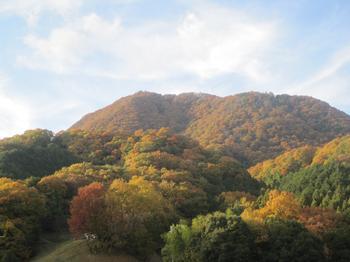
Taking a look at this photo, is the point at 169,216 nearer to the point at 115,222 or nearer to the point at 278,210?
the point at 115,222

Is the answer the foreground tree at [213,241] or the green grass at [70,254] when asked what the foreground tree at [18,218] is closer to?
the green grass at [70,254]

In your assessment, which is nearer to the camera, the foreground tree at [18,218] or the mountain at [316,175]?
the foreground tree at [18,218]

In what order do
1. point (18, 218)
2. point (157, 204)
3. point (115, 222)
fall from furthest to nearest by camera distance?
point (157, 204) → point (18, 218) → point (115, 222)

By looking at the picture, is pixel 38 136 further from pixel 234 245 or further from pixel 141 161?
pixel 234 245

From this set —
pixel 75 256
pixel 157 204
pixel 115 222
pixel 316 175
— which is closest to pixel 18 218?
pixel 75 256

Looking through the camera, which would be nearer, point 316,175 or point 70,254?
point 70,254

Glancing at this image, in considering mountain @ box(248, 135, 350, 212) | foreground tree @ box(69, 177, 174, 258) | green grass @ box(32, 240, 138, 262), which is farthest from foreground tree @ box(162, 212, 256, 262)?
mountain @ box(248, 135, 350, 212)

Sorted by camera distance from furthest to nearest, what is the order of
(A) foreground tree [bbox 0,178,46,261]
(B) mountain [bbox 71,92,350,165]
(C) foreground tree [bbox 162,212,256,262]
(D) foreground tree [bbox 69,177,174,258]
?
(B) mountain [bbox 71,92,350,165], (A) foreground tree [bbox 0,178,46,261], (D) foreground tree [bbox 69,177,174,258], (C) foreground tree [bbox 162,212,256,262]

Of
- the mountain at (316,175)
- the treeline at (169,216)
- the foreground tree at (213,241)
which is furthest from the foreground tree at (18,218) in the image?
the mountain at (316,175)

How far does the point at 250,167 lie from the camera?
146 meters

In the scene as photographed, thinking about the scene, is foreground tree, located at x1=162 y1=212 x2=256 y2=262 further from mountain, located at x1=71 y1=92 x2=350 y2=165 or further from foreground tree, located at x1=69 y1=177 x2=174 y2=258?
mountain, located at x1=71 y1=92 x2=350 y2=165

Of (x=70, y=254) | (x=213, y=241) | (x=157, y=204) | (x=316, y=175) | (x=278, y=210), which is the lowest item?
(x=213, y=241)

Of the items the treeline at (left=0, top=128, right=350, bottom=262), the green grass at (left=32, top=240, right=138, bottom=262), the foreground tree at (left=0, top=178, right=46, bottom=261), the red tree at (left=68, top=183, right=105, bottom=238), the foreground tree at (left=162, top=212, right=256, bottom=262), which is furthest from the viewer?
the red tree at (left=68, top=183, right=105, bottom=238)

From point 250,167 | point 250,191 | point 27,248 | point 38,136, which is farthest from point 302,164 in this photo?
point 27,248
